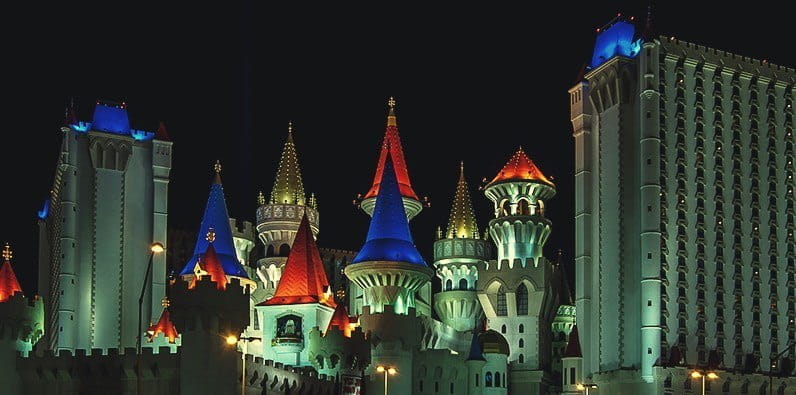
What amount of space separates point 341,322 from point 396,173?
875 inches

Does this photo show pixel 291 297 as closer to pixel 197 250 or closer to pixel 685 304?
pixel 197 250

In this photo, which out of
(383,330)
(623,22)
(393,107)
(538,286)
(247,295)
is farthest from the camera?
(393,107)

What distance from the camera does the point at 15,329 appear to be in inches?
2822

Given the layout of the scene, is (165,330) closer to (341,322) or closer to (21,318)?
(341,322)

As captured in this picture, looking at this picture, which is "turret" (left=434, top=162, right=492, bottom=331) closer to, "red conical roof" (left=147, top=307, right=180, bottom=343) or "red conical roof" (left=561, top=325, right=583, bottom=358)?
"red conical roof" (left=561, top=325, right=583, bottom=358)

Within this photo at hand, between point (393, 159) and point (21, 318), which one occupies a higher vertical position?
point (393, 159)

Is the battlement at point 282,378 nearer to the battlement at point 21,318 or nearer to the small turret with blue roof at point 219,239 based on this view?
the battlement at point 21,318

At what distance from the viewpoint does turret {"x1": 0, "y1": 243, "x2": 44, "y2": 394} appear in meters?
70.8

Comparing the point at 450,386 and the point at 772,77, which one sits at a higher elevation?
the point at 772,77

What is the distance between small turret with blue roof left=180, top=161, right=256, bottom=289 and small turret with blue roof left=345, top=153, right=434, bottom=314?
22.4ft

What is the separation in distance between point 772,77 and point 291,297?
31991 millimetres

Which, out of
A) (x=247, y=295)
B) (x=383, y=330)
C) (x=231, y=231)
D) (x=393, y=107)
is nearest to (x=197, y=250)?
(x=231, y=231)

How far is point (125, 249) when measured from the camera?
94438mm

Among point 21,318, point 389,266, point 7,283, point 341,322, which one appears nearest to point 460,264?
point 389,266
